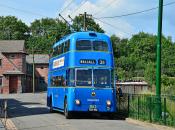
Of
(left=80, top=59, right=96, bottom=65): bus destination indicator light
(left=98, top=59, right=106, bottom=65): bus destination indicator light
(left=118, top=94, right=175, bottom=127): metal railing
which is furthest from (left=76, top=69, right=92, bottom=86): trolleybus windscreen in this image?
(left=118, top=94, right=175, bottom=127): metal railing

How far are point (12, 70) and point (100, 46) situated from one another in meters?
57.6

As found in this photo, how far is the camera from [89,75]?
24812mm

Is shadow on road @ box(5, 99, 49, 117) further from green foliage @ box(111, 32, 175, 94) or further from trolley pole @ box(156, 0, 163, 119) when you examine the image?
green foliage @ box(111, 32, 175, 94)

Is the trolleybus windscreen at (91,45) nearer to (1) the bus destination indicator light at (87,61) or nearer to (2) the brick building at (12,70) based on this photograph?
(1) the bus destination indicator light at (87,61)

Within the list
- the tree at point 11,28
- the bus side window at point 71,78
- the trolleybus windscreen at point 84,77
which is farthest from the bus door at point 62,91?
the tree at point 11,28

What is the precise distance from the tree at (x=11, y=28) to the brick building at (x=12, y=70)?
4086 cm

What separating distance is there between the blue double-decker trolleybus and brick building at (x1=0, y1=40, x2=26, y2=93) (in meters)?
55.4

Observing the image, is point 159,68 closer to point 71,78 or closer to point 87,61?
point 87,61

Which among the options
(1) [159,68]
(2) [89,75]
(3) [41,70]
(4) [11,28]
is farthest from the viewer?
(4) [11,28]

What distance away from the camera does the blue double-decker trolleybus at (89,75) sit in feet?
81.0

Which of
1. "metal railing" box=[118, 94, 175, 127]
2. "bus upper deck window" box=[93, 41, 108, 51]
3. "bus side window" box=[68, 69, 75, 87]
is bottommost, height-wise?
"metal railing" box=[118, 94, 175, 127]

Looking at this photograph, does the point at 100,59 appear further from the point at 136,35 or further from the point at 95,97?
the point at 136,35

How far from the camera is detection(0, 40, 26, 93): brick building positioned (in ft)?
264

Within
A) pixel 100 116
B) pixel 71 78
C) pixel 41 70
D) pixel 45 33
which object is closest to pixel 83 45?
pixel 71 78
